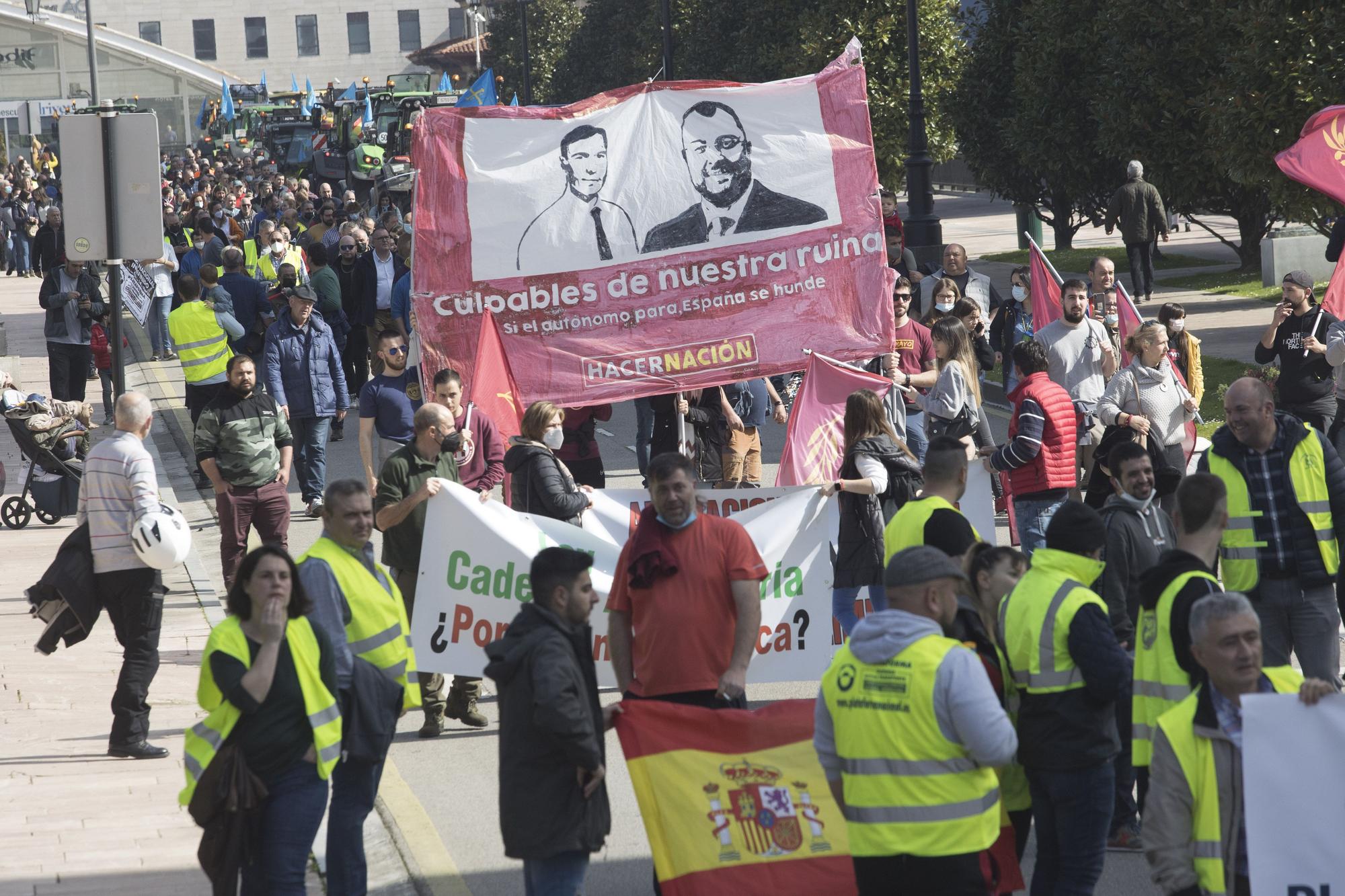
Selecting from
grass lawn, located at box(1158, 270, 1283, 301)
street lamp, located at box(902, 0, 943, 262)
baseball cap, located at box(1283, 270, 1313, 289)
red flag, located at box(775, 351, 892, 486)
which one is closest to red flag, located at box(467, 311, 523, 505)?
red flag, located at box(775, 351, 892, 486)

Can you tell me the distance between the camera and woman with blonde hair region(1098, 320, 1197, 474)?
10.8m

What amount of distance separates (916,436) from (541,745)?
7.21 m

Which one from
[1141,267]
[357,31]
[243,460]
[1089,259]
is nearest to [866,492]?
[243,460]

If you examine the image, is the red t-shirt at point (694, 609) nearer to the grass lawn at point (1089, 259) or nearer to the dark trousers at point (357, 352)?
the dark trousers at point (357, 352)

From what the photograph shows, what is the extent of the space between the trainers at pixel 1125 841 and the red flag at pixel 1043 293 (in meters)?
7.40

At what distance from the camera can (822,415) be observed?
1027 centimetres

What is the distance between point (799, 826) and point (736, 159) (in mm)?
5172

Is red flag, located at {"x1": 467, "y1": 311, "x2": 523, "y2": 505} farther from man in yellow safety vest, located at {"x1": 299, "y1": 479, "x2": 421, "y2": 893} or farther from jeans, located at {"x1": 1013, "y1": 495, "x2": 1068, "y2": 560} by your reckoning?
man in yellow safety vest, located at {"x1": 299, "y1": 479, "x2": 421, "y2": 893}

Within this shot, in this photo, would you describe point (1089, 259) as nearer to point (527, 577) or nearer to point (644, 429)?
point (644, 429)

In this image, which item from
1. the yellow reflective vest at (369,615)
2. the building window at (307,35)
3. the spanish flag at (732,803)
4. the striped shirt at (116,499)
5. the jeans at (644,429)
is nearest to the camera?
the spanish flag at (732,803)

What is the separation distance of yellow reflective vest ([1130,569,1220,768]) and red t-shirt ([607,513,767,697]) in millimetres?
1606

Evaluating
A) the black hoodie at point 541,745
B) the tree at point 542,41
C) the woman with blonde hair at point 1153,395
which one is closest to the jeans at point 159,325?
the woman with blonde hair at point 1153,395

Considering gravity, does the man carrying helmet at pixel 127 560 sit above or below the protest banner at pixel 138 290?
below

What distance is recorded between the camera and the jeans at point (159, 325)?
24.9m
